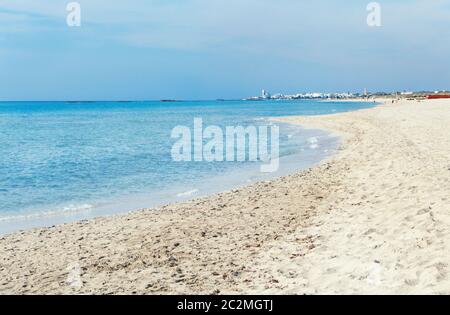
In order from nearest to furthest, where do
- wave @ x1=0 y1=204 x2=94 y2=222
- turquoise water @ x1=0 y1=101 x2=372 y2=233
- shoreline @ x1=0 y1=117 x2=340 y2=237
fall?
shoreline @ x1=0 y1=117 x2=340 y2=237
wave @ x1=0 y1=204 x2=94 y2=222
turquoise water @ x1=0 y1=101 x2=372 y2=233

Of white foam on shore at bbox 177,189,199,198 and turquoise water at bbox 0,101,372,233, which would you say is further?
white foam on shore at bbox 177,189,199,198

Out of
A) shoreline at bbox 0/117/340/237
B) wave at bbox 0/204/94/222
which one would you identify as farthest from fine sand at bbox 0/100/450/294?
wave at bbox 0/204/94/222

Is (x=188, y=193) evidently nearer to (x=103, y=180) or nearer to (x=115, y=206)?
(x=115, y=206)

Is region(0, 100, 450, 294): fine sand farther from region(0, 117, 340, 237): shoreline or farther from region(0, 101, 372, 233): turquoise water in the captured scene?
region(0, 101, 372, 233): turquoise water

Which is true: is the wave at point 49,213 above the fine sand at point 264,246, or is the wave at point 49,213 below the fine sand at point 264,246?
below

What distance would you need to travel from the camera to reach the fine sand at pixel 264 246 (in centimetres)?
673

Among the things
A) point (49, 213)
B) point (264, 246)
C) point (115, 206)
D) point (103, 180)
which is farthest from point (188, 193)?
point (264, 246)

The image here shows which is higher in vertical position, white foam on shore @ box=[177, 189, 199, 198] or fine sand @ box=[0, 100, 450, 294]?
fine sand @ box=[0, 100, 450, 294]

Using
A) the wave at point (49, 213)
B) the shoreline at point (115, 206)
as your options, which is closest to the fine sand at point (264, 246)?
the shoreline at point (115, 206)

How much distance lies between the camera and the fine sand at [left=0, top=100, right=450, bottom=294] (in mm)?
6734

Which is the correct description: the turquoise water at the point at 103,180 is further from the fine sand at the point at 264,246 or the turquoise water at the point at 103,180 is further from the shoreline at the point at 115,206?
the fine sand at the point at 264,246

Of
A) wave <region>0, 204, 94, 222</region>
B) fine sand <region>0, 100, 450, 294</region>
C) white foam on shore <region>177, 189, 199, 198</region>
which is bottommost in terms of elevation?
wave <region>0, 204, 94, 222</region>

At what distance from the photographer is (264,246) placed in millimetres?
8883

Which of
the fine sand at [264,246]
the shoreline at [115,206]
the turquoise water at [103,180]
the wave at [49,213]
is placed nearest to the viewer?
the fine sand at [264,246]
